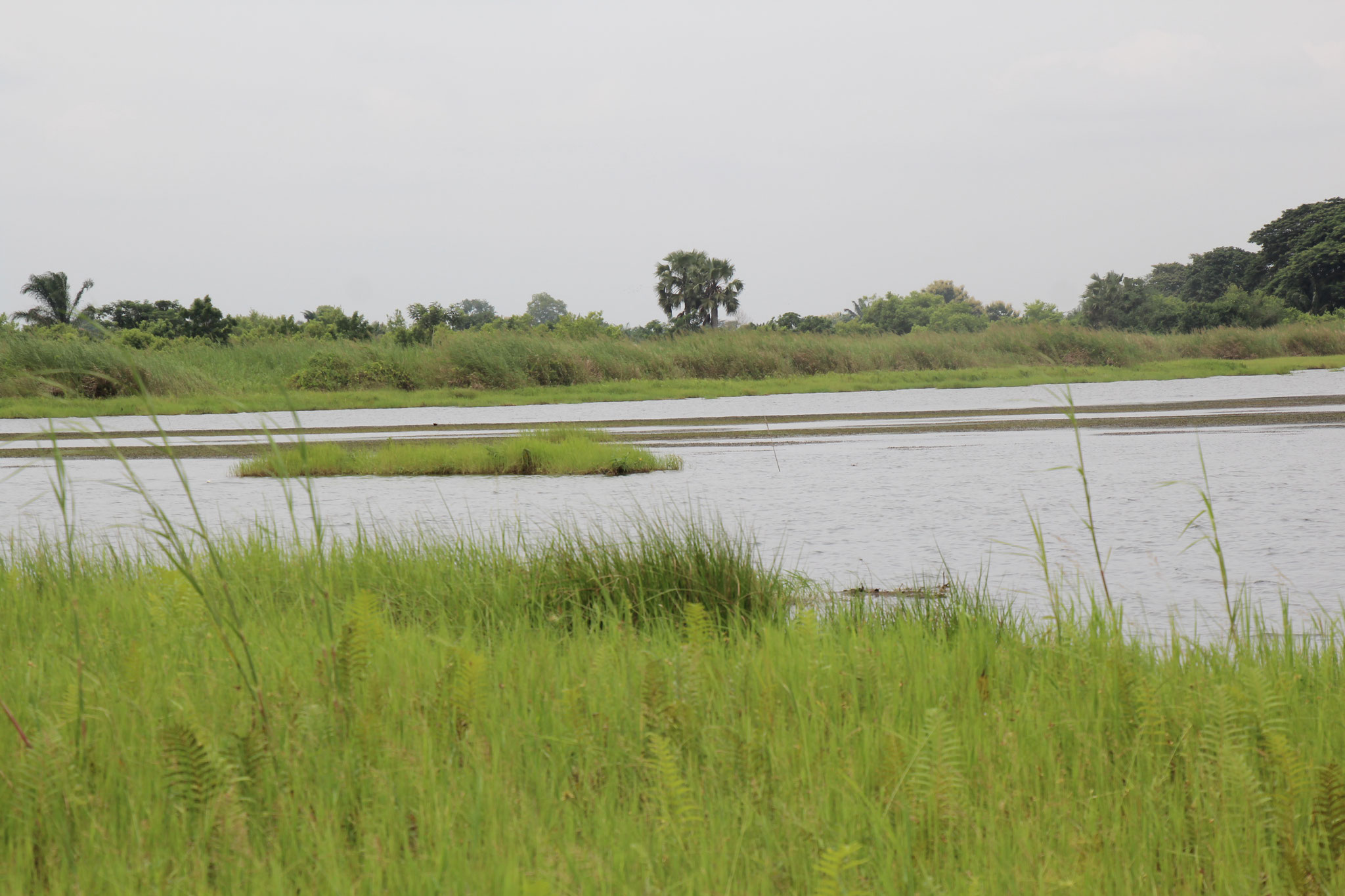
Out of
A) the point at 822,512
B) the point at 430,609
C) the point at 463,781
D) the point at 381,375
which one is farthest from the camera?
A: the point at 381,375

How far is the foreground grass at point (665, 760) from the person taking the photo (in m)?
2.11

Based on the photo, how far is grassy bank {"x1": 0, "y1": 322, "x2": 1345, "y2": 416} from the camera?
2588cm

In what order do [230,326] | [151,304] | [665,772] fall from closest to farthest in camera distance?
[665,772] < [230,326] < [151,304]

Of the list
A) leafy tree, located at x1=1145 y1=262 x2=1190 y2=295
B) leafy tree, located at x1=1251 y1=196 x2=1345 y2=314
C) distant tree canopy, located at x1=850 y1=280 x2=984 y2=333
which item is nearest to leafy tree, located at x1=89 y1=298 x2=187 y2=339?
distant tree canopy, located at x1=850 y1=280 x2=984 y2=333

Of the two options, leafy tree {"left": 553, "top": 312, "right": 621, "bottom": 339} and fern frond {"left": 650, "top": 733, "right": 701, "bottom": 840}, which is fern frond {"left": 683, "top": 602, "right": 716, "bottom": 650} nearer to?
fern frond {"left": 650, "top": 733, "right": 701, "bottom": 840}

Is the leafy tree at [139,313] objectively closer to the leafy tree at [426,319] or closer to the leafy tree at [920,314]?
the leafy tree at [426,319]

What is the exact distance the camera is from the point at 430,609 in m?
4.52

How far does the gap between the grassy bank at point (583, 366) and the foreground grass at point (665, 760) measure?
21364 millimetres

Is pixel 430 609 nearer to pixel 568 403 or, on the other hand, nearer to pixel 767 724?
pixel 767 724

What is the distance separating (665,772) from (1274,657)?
223 centimetres

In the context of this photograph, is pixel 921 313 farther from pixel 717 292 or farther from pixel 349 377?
pixel 349 377

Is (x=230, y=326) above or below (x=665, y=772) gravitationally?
above

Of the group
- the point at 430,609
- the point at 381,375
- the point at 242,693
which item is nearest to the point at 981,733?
the point at 242,693

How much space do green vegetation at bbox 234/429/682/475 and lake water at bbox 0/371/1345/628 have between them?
43cm
